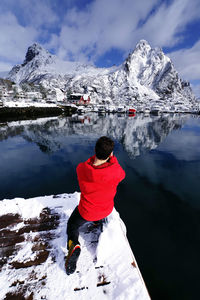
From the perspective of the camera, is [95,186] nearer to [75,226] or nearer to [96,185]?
[96,185]

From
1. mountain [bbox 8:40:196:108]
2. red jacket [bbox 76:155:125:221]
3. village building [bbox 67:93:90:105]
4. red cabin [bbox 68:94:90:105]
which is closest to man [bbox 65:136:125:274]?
red jacket [bbox 76:155:125:221]

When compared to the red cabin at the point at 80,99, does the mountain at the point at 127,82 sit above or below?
above

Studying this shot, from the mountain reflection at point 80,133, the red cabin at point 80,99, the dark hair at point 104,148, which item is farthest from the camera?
the red cabin at point 80,99

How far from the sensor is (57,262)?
2.26m

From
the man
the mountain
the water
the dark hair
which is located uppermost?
the mountain

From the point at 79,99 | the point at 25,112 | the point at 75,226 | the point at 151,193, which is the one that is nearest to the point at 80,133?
the point at 151,193

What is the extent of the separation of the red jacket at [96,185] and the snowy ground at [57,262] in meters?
0.60

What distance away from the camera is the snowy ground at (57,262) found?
1.85 m

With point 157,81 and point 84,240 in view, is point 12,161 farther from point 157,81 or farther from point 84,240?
point 157,81

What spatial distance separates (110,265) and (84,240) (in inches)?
27.2

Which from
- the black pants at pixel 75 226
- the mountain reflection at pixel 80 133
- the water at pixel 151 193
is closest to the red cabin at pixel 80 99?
the mountain reflection at pixel 80 133

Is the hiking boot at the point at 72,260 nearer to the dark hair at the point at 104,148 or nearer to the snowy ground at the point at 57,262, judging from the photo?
the snowy ground at the point at 57,262

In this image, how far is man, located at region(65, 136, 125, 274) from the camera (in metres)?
1.88

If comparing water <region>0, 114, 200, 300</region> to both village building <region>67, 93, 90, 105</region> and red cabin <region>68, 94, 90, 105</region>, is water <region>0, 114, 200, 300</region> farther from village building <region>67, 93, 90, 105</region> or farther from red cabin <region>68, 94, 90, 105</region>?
red cabin <region>68, 94, 90, 105</region>
